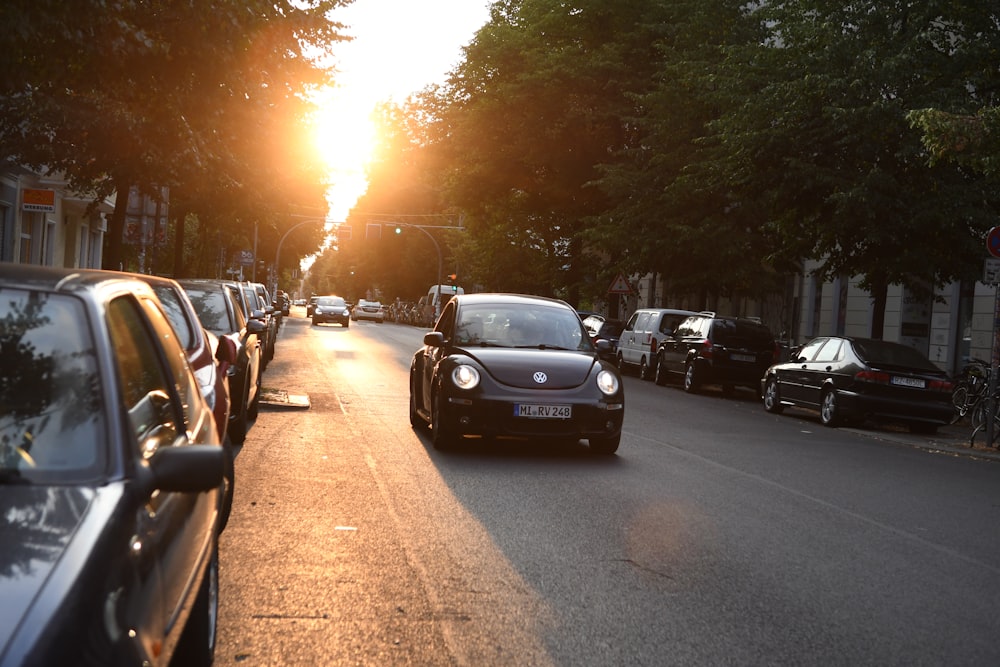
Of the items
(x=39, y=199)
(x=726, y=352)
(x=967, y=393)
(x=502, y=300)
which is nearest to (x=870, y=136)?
(x=967, y=393)

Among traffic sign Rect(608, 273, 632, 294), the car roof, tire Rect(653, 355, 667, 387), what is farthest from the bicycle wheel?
traffic sign Rect(608, 273, 632, 294)

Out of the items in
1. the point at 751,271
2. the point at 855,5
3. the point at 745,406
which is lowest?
the point at 745,406

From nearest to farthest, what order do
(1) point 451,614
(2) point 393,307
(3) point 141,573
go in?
1. (3) point 141,573
2. (1) point 451,614
3. (2) point 393,307

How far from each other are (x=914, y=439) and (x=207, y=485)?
15853mm

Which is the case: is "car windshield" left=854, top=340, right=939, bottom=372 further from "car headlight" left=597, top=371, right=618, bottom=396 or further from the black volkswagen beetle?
"car headlight" left=597, top=371, right=618, bottom=396

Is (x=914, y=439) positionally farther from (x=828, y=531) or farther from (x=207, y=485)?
(x=207, y=485)

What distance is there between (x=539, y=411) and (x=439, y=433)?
0.99 metres

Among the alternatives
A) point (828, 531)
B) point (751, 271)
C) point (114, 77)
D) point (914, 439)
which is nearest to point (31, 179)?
point (751, 271)

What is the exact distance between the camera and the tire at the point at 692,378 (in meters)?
26.2

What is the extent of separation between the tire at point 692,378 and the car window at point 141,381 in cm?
2231

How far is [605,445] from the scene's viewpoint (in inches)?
477

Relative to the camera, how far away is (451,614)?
5.61 meters

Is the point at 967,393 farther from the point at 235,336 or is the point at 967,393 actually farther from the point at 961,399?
the point at 235,336

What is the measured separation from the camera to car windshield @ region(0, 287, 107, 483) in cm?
319
